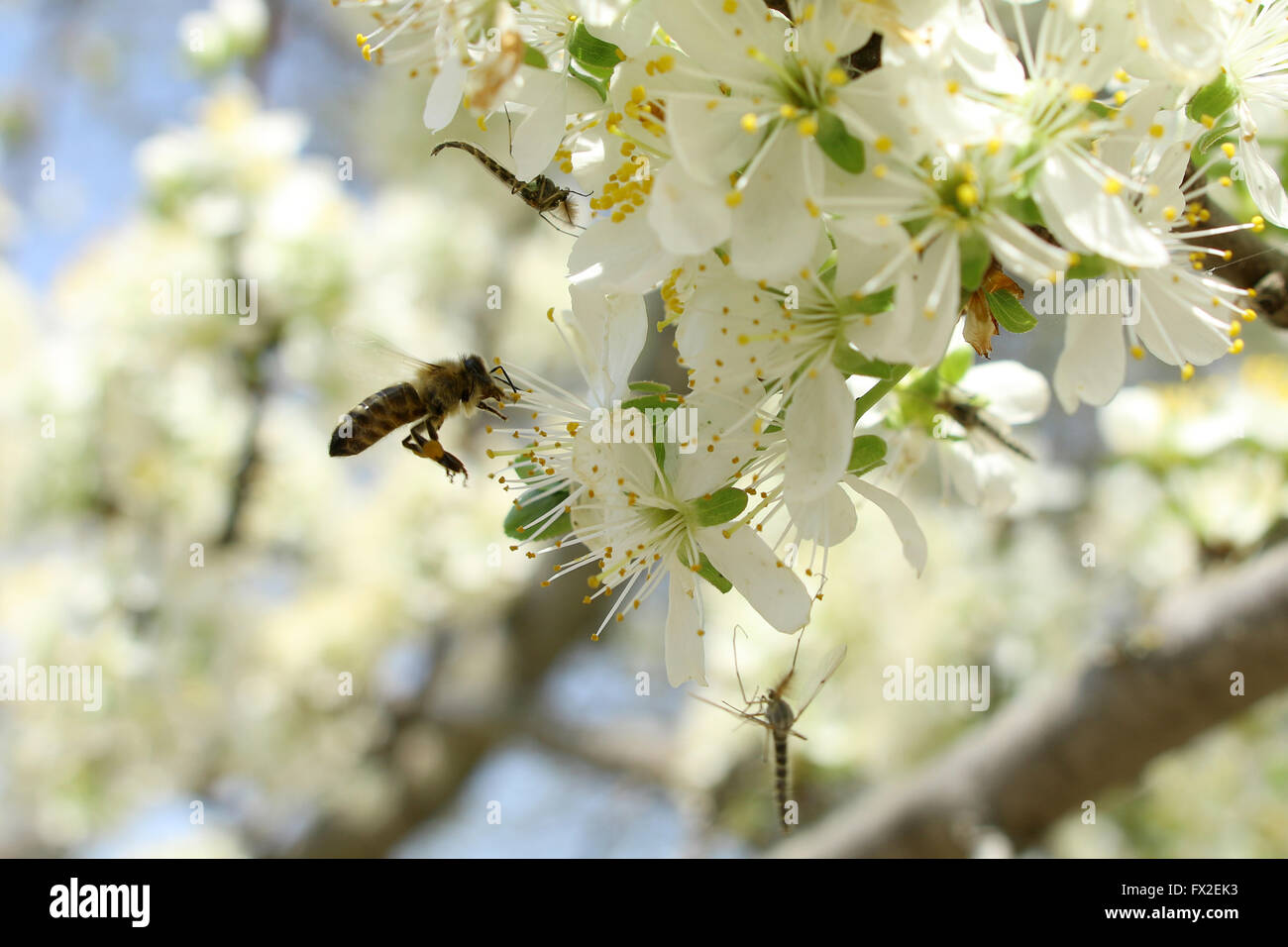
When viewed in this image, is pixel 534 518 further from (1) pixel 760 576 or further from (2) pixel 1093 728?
(2) pixel 1093 728

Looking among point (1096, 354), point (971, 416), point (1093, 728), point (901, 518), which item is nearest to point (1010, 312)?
point (1096, 354)

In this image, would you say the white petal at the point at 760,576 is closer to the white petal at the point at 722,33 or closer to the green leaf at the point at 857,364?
the green leaf at the point at 857,364

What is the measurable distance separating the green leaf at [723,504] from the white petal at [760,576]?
0.01m

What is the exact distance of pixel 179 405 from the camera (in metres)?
2.48

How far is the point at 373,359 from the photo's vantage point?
102 centimetres

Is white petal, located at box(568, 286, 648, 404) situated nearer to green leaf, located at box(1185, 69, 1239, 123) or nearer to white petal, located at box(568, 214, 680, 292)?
white petal, located at box(568, 214, 680, 292)

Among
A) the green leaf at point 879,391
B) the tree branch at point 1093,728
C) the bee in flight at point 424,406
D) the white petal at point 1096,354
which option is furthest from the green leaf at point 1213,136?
the tree branch at point 1093,728

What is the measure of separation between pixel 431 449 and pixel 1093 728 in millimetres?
1347

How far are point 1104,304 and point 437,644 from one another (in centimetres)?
284

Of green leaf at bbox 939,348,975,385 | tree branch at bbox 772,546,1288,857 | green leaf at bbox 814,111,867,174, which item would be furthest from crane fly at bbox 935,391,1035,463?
tree branch at bbox 772,546,1288,857

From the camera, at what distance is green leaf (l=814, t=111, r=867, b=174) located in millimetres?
529

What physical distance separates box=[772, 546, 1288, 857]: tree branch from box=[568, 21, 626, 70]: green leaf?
1409 mm
